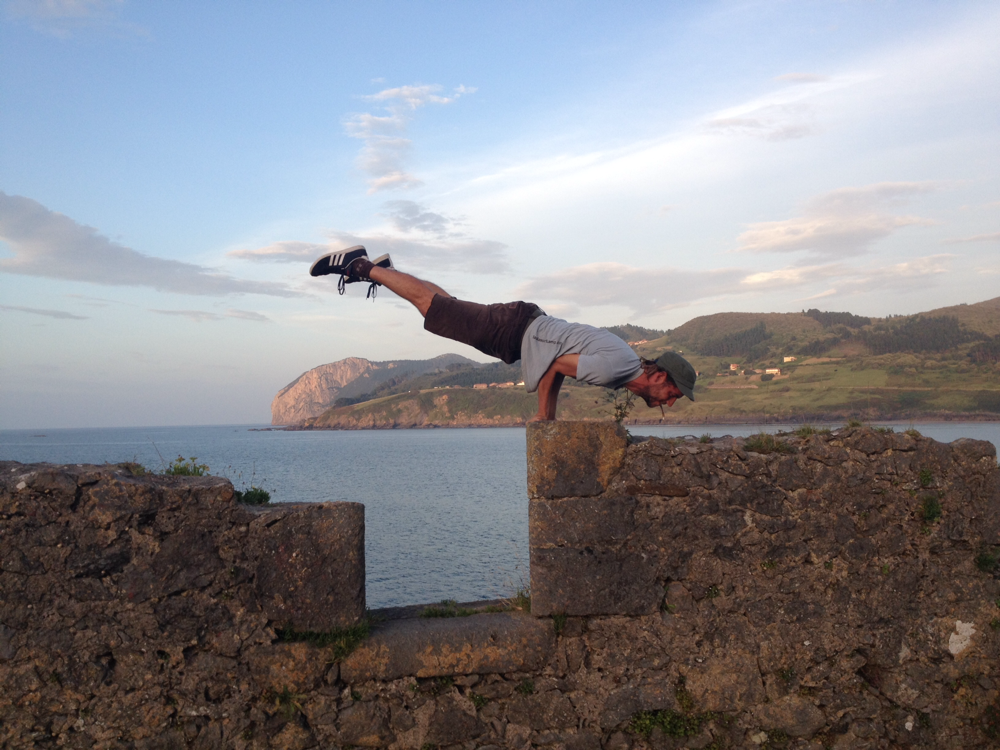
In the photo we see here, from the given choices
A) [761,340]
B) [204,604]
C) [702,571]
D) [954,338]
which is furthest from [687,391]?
[761,340]

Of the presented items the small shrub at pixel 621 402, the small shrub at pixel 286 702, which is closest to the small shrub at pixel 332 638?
the small shrub at pixel 286 702

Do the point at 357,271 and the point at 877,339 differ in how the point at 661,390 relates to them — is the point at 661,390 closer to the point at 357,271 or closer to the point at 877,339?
the point at 357,271

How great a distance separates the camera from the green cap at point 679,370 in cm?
440

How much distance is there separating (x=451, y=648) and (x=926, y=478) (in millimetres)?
3166

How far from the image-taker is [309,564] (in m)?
3.93

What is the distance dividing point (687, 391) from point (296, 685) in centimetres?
293

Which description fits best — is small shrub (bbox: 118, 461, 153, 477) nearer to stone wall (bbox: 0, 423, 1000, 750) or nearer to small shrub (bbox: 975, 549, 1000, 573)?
stone wall (bbox: 0, 423, 1000, 750)

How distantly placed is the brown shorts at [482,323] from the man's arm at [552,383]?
0.94 ft

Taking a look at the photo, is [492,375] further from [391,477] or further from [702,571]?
[702,571]

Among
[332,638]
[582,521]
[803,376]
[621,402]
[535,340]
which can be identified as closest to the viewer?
[332,638]

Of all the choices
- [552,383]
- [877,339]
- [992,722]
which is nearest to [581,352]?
[552,383]

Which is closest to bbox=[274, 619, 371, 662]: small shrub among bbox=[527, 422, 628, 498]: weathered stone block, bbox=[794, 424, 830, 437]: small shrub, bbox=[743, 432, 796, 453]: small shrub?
bbox=[527, 422, 628, 498]: weathered stone block

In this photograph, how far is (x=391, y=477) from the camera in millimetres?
43750

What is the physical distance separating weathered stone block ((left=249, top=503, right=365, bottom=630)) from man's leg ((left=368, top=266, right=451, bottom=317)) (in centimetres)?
147
